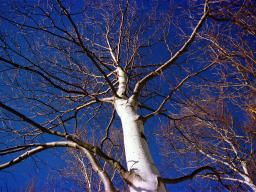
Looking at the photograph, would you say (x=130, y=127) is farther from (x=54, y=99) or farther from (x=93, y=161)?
(x=54, y=99)

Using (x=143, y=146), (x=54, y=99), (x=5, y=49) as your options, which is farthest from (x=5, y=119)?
(x=143, y=146)

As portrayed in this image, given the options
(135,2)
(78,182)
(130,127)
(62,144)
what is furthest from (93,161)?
(78,182)

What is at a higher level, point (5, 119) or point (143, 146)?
point (5, 119)

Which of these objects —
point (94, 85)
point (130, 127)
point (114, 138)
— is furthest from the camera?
point (114, 138)

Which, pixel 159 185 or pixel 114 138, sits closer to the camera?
pixel 159 185

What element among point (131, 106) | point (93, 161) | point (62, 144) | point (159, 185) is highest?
point (131, 106)

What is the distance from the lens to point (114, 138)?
15.9 feet

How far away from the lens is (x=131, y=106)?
1963mm

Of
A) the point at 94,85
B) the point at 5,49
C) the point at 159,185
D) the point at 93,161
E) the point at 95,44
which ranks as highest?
the point at 95,44

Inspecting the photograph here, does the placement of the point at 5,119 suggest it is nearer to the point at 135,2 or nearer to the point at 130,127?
the point at 130,127

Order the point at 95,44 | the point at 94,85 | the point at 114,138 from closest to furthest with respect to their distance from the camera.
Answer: the point at 94,85 < the point at 95,44 < the point at 114,138

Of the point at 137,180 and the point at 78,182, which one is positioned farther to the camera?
the point at 78,182

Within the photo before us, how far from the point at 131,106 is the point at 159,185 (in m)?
0.96

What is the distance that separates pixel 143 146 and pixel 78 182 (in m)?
4.36
